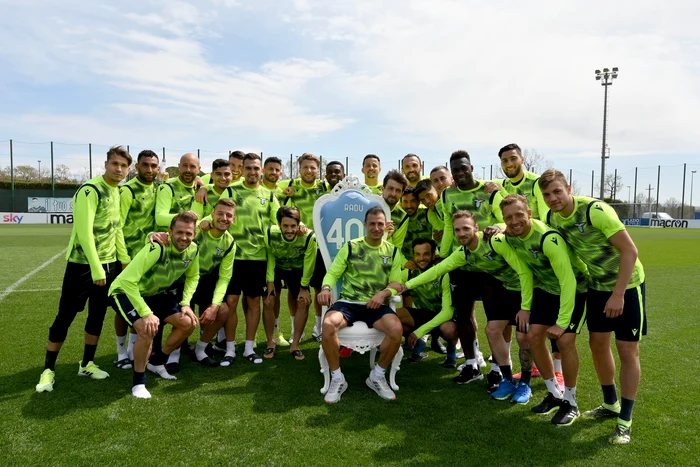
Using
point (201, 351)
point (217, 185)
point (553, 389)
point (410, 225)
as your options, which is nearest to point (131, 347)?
point (201, 351)

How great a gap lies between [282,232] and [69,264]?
6.11ft

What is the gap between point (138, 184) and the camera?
4574 mm

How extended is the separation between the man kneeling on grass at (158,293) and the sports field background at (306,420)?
26 cm

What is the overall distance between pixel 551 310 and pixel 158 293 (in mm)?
3217

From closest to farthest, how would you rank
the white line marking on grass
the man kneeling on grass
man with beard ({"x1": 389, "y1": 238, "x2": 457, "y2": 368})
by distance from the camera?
1. the man kneeling on grass
2. man with beard ({"x1": 389, "y1": 238, "x2": 457, "y2": 368})
3. the white line marking on grass

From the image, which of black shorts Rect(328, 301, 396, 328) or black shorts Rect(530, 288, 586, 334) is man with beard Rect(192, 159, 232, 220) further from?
black shorts Rect(530, 288, 586, 334)

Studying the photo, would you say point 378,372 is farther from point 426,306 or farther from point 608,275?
point 608,275

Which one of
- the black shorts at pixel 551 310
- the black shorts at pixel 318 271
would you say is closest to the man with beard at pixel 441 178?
the black shorts at pixel 318 271

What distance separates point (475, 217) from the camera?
4281 millimetres

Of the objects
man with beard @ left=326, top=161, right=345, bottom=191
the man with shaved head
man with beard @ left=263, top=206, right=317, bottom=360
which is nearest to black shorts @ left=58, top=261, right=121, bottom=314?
the man with shaved head

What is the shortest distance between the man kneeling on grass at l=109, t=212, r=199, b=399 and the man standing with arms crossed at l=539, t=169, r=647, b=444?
286 cm

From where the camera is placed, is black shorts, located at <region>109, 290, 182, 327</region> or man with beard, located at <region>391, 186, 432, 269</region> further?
man with beard, located at <region>391, 186, 432, 269</region>

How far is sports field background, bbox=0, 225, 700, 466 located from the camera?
9.36ft

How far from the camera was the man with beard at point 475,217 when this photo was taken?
4.27 meters
